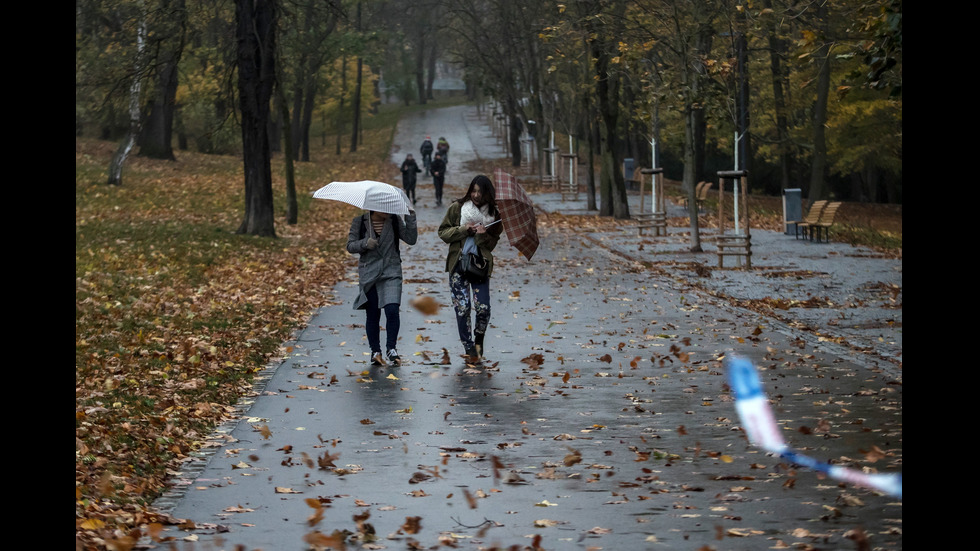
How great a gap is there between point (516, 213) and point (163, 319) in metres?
4.87

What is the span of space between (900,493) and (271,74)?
20995mm

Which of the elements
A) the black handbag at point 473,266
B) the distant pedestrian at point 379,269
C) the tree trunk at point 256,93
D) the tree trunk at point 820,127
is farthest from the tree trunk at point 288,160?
the black handbag at point 473,266

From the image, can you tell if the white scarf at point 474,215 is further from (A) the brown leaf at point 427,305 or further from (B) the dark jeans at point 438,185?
(B) the dark jeans at point 438,185

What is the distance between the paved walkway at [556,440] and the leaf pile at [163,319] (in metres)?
0.34

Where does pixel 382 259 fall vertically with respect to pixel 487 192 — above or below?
below

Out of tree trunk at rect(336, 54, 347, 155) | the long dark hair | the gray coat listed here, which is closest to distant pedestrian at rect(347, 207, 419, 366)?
the gray coat

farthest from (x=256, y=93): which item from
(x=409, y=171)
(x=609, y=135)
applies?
(x=409, y=171)

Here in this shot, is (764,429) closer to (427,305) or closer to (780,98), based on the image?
(427,305)

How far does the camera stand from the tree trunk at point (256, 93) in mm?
25750

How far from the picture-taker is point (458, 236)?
11.8m

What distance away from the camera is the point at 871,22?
418 inches

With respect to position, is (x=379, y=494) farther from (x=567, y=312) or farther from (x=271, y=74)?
(x=271, y=74)
